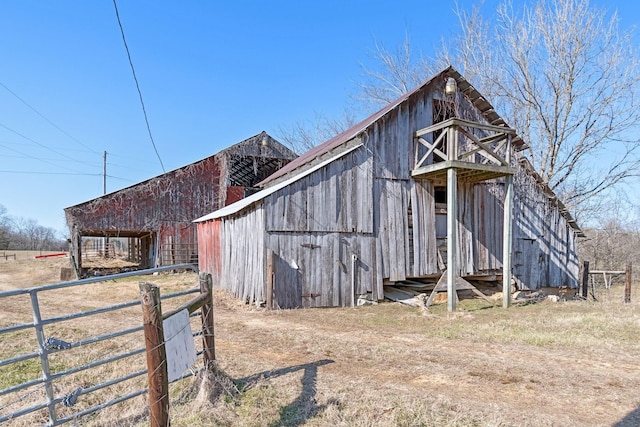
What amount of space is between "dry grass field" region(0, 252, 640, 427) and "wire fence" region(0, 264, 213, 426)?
134 millimetres

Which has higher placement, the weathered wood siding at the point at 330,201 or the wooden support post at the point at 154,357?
the weathered wood siding at the point at 330,201

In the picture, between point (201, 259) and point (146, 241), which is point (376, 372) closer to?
point (201, 259)

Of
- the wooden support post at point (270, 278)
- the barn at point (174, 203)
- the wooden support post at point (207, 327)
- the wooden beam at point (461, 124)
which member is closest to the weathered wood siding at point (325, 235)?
the wooden support post at point (270, 278)

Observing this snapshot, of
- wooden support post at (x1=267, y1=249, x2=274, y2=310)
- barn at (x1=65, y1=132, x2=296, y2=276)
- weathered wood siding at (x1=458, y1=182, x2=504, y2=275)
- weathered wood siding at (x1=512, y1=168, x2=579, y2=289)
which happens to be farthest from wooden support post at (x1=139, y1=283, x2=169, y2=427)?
barn at (x1=65, y1=132, x2=296, y2=276)

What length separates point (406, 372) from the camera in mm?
5168

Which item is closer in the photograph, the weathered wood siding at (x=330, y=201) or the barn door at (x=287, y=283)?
the barn door at (x=287, y=283)

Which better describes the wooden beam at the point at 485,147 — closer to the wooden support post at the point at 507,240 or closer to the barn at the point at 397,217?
the barn at the point at 397,217

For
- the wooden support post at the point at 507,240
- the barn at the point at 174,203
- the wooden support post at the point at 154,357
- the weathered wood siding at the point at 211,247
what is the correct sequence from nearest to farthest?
the wooden support post at the point at 154,357, the wooden support post at the point at 507,240, the weathered wood siding at the point at 211,247, the barn at the point at 174,203

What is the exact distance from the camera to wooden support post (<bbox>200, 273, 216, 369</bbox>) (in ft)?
14.4

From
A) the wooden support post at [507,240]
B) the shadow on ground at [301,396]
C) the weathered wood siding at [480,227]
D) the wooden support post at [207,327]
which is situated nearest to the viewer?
the shadow on ground at [301,396]

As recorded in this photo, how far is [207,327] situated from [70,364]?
8.43ft

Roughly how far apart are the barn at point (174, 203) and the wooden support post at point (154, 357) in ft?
55.6

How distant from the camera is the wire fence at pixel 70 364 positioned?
3.42 metres


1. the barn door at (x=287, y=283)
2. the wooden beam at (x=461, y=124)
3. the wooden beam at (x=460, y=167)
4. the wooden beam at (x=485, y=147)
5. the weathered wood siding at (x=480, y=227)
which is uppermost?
the wooden beam at (x=461, y=124)
